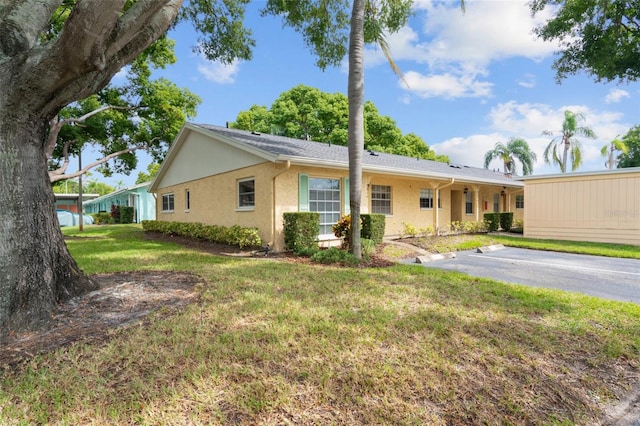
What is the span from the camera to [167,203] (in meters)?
17.5

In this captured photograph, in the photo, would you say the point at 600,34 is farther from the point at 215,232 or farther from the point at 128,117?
the point at 128,117

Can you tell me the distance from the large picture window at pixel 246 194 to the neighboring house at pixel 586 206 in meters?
11.9

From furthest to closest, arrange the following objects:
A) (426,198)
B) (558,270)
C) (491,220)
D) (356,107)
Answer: (491,220) < (426,198) < (356,107) < (558,270)

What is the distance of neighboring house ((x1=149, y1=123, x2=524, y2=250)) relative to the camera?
30.8 ft

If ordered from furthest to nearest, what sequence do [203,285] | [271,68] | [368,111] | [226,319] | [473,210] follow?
[368,111], [473,210], [271,68], [203,285], [226,319]

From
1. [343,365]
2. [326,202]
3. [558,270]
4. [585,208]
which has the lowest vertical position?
[558,270]

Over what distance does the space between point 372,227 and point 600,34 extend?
12698 millimetres

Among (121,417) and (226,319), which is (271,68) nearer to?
(226,319)

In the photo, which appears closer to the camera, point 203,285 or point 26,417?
point 26,417

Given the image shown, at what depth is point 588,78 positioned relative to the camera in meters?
13.7

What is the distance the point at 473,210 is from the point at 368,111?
1542 centimetres

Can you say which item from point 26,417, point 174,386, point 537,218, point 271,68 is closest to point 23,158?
point 26,417

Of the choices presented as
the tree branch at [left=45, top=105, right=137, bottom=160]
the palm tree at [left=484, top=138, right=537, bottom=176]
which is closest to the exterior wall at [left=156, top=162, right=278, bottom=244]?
the tree branch at [left=45, top=105, right=137, bottom=160]

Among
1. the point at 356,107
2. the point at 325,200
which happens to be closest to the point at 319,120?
the point at 325,200
